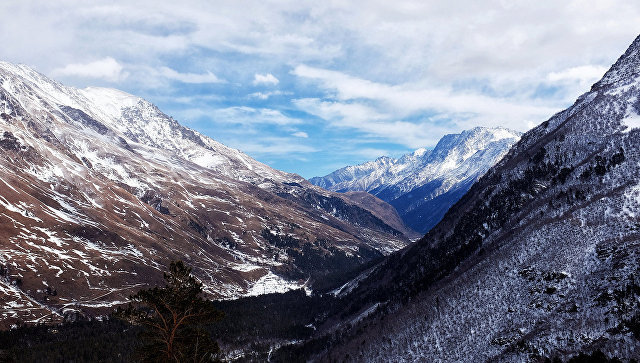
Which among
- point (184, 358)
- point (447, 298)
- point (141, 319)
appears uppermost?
point (141, 319)

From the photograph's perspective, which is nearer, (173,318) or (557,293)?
(173,318)

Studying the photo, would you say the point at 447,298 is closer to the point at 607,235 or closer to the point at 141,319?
the point at 607,235

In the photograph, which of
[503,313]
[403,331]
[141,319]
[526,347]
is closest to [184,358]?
[141,319]

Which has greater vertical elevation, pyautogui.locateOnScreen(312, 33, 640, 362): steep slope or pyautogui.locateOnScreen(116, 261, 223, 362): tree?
pyautogui.locateOnScreen(116, 261, 223, 362): tree

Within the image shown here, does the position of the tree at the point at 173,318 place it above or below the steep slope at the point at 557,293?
above

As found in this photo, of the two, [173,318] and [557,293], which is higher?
[173,318]

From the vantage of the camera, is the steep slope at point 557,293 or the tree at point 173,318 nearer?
the tree at point 173,318

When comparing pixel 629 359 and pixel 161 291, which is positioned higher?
pixel 161 291

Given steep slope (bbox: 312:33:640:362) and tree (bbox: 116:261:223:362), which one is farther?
steep slope (bbox: 312:33:640:362)
